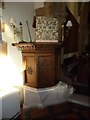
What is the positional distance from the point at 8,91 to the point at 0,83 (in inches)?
17.1

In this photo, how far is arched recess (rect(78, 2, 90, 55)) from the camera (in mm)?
5375

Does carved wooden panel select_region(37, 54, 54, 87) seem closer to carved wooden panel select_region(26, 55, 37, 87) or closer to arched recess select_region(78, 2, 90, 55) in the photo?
carved wooden panel select_region(26, 55, 37, 87)

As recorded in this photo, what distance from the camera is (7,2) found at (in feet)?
13.2

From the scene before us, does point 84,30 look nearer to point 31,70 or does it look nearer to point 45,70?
point 45,70

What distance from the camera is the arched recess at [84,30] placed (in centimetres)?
538

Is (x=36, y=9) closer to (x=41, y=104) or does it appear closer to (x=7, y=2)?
(x=7, y=2)

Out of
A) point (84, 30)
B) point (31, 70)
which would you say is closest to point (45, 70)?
point (31, 70)

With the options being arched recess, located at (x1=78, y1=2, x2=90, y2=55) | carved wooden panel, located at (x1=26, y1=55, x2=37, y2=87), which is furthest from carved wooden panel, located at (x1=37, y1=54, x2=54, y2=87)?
arched recess, located at (x1=78, y1=2, x2=90, y2=55)

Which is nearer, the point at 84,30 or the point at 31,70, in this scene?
the point at 31,70

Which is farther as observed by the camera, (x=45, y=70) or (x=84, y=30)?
(x=84, y=30)

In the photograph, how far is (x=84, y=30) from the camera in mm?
5480

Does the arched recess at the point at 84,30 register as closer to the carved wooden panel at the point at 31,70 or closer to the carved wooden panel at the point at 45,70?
the carved wooden panel at the point at 45,70

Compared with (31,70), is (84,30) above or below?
above

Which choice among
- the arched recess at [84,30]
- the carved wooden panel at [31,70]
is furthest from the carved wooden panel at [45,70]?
the arched recess at [84,30]
